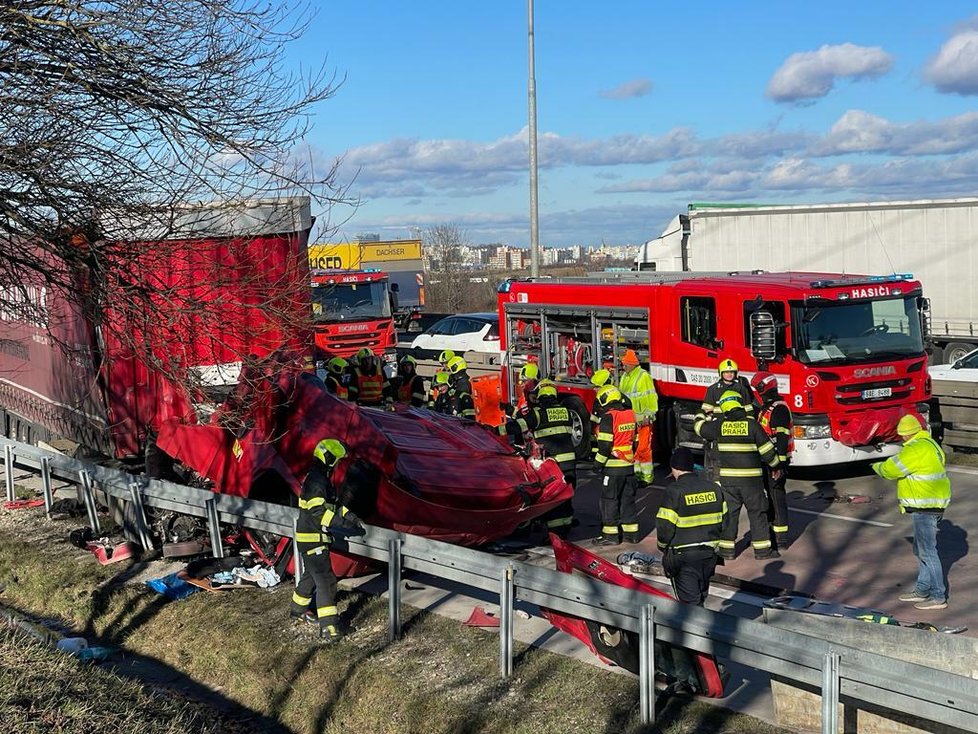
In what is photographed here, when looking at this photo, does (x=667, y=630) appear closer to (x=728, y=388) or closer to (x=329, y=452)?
(x=329, y=452)

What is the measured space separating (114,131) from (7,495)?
7430mm

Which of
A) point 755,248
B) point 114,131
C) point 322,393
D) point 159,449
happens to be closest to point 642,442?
point 322,393

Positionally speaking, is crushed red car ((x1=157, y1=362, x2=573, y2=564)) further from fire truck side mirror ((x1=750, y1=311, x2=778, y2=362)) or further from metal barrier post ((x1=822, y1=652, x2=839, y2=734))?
metal barrier post ((x1=822, y1=652, x2=839, y2=734))

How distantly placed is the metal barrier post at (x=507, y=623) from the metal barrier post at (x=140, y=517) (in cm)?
489

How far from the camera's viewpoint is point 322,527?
8188mm

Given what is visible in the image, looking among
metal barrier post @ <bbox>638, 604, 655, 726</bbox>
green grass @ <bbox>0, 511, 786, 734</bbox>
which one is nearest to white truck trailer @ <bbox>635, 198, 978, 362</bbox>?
green grass @ <bbox>0, 511, 786, 734</bbox>

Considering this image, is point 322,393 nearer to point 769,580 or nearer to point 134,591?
point 134,591

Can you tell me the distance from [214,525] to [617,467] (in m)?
3.89

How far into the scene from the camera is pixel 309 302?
945cm

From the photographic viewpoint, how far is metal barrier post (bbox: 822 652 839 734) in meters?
5.47

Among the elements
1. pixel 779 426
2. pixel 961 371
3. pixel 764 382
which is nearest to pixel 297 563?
pixel 779 426

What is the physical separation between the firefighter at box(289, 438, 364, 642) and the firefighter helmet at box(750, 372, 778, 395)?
536cm

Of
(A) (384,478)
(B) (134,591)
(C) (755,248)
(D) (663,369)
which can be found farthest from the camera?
(C) (755,248)

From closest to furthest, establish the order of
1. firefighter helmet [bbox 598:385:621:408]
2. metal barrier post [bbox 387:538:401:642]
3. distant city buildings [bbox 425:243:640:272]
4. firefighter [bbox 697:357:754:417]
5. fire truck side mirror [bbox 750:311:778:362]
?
metal barrier post [bbox 387:538:401:642]
firefighter [bbox 697:357:754:417]
firefighter helmet [bbox 598:385:621:408]
fire truck side mirror [bbox 750:311:778:362]
distant city buildings [bbox 425:243:640:272]
